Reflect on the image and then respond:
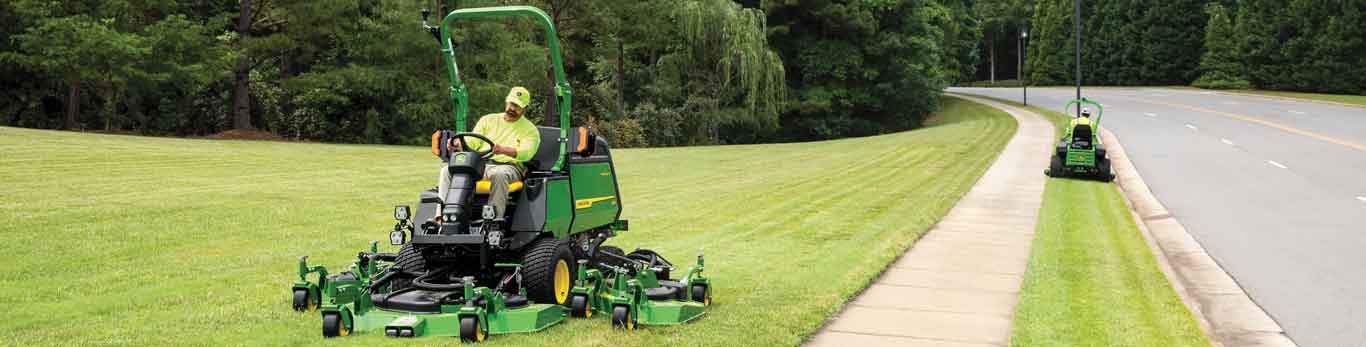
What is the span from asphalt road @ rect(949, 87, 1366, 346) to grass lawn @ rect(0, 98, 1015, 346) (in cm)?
406

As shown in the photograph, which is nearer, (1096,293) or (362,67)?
(1096,293)

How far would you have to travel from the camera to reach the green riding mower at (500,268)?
7617mm

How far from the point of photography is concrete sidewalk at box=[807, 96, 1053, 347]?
8273 mm

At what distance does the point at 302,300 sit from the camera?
847cm

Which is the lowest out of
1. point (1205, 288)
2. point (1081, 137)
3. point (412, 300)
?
point (1205, 288)

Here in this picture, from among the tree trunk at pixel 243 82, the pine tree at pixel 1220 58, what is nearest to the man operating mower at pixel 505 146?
the tree trunk at pixel 243 82

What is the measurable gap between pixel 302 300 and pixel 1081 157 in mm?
20807

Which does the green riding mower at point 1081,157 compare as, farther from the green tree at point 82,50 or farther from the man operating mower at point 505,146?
→ the green tree at point 82,50

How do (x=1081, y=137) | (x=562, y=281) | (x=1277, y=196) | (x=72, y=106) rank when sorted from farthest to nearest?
(x=72, y=106) → (x=1081, y=137) → (x=1277, y=196) → (x=562, y=281)

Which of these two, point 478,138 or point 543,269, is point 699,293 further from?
point 478,138

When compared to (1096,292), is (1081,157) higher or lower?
higher

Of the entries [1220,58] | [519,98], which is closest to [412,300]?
[519,98]

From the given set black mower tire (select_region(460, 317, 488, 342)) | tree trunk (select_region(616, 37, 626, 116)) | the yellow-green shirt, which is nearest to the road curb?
the yellow-green shirt

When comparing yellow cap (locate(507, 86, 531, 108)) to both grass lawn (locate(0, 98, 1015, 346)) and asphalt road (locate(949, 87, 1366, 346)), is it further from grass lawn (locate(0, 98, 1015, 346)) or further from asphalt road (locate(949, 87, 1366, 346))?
asphalt road (locate(949, 87, 1366, 346))
